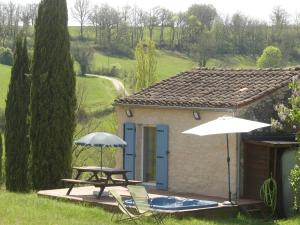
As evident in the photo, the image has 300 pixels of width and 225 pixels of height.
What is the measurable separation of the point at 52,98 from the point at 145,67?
15.7 m

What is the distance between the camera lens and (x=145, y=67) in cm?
3556

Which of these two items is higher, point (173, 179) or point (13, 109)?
point (13, 109)

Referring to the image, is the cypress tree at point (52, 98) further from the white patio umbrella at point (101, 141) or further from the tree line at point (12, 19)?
the tree line at point (12, 19)

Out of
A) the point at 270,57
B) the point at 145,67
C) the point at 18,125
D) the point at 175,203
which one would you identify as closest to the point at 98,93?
the point at 270,57

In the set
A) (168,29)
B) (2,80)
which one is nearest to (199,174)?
(2,80)

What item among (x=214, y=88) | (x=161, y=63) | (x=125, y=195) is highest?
(x=161, y=63)

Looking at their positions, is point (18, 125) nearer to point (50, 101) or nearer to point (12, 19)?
point (50, 101)

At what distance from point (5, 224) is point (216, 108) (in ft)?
24.1

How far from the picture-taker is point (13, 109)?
72.9 feet

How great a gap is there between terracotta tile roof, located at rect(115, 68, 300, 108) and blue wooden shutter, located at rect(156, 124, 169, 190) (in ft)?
2.59

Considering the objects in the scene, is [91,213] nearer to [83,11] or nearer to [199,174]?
[199,174]

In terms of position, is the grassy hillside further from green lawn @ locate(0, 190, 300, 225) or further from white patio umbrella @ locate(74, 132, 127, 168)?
green lawn @ locate(0, 190, 300, 225)

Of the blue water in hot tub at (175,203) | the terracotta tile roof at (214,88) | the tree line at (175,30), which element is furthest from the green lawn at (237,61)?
the blue water in hot tub at (175,203)

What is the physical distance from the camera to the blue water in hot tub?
48.0 feet
